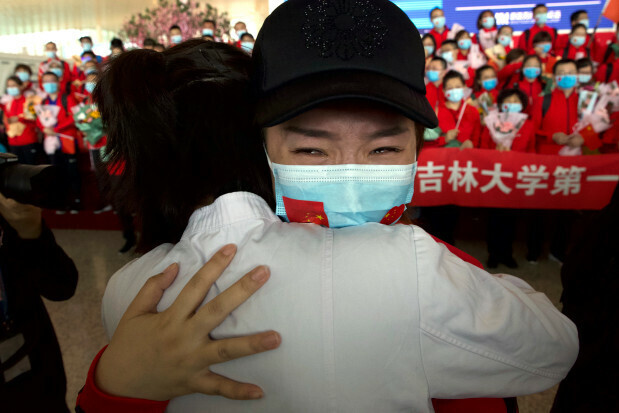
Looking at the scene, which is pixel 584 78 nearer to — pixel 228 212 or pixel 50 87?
pixel 228 212

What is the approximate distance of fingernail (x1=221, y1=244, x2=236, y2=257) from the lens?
1.87 ft

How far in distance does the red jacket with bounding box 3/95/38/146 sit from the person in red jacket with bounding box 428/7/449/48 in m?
4.99

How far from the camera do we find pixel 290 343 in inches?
20.2

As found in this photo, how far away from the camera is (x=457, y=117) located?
3.40 m

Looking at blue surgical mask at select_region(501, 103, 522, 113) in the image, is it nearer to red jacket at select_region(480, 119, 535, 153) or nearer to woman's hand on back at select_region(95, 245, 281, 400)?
red jacket at select_region(480, 119, 535, 153)

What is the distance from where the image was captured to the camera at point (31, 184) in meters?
0.74

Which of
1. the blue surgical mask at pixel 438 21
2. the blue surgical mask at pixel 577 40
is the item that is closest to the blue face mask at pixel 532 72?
the blue surgical mask at pixel 577 40

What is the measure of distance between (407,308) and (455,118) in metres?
3.25

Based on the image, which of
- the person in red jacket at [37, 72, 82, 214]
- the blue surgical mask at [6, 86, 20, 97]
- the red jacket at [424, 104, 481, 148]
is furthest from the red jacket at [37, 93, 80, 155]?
the red jacket at [424, 104, 481, 148]

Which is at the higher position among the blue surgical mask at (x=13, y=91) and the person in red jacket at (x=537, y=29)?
the person in red jacket at (x=537, y=29)

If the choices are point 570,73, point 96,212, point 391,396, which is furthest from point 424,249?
point 96,212

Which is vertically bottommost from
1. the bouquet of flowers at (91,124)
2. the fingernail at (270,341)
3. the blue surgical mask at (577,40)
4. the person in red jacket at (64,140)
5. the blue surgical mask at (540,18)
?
the person in red jacket at (64,140)

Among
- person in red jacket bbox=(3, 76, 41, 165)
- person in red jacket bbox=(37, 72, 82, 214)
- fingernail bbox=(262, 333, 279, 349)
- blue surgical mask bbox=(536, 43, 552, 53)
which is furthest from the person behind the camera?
person in red jacket bbox=(3, 76, 41, 165)

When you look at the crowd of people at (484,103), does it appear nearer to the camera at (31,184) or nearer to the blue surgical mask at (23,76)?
the blue surgical mask at (23,76)
